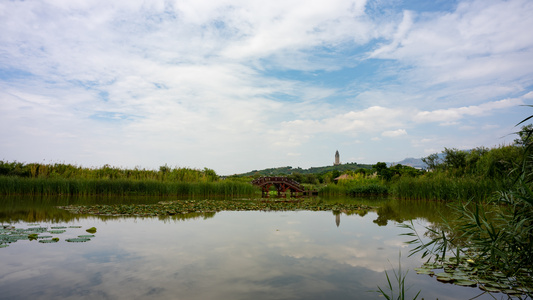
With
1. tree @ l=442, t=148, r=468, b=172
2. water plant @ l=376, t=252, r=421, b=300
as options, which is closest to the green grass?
tree @ l=442, t=148, r=468, b=172

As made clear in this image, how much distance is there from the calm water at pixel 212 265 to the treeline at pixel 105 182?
1142 centimetres

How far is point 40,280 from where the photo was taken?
4082mm

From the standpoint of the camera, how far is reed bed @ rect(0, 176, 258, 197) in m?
17.4

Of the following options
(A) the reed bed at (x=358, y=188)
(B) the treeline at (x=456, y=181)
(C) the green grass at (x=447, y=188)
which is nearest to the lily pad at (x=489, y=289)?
(B) the treeline at (x=456, y=181)

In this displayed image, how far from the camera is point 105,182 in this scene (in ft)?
62.1

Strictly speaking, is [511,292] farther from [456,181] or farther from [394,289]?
[456,181]

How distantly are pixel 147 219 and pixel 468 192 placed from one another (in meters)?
13.6

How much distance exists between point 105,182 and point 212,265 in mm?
16462

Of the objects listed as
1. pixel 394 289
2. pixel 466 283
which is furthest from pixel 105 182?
pixel 466 283

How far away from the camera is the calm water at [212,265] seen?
3795 mm

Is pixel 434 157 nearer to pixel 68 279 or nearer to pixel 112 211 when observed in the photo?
pixel 112 211

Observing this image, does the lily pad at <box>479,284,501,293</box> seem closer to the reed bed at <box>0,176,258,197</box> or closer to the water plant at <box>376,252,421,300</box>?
the water plant at <box>376,252,421,300</box>

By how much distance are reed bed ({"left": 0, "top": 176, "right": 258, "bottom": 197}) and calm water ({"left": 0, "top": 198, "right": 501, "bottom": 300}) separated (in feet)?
37.2

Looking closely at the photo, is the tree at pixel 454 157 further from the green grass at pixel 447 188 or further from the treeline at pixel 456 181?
the green grass at pixel 447 188
